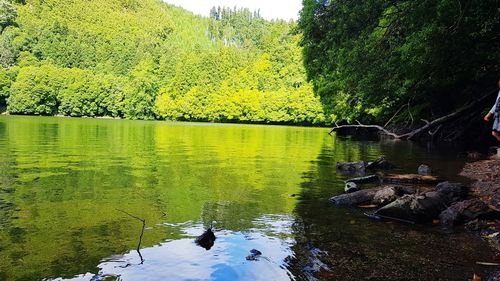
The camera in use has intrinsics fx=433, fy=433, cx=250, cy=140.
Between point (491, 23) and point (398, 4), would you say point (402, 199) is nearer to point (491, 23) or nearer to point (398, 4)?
point (491, 23)

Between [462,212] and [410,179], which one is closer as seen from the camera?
[462,212]

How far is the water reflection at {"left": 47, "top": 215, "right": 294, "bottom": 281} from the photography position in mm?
6031

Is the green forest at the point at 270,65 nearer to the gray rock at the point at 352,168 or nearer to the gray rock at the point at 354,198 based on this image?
the gray rock at the point at 352,168

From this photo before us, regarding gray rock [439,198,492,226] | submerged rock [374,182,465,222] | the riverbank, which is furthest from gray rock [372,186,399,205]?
the riverbank

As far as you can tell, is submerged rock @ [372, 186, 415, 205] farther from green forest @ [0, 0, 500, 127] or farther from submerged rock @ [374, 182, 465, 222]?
green forest @ [0, 0, 500, 127]

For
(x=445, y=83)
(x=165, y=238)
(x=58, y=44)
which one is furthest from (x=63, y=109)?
(x=165, y=238)

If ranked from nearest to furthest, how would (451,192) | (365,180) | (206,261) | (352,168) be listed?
(206,261) < (451,192) < (365,180) < (352,168)

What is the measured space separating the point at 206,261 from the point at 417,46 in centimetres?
1249

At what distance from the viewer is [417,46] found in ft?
51.6

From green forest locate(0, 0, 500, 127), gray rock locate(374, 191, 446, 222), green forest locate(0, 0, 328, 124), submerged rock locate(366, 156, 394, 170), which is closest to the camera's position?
gray rock locate(374, 191, 446, 222)

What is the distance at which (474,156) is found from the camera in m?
Answer: 22.2

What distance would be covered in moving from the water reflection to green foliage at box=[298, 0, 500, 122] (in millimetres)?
10329

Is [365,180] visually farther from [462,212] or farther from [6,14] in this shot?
[6,14]

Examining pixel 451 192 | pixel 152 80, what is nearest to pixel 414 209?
pixel 451 192
